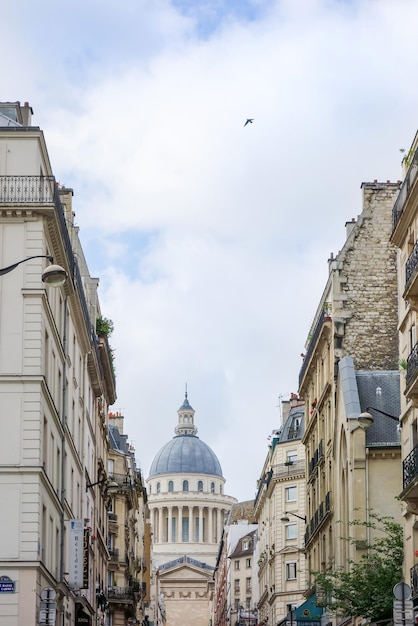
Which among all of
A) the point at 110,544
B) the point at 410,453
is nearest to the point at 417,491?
the point at 410,453

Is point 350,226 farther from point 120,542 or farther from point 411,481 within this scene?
point 120,542

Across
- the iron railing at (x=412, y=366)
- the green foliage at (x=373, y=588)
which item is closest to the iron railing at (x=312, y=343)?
the green foliage at (x=373, y=588)

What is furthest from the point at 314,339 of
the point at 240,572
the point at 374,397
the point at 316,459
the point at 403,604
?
the point at 240,572

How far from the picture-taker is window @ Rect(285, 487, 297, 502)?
85.4 metres

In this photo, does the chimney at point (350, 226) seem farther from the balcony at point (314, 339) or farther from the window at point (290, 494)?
the window at point (290, 494)

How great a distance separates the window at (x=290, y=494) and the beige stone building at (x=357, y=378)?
2376 cm

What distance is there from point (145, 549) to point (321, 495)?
6910 cm

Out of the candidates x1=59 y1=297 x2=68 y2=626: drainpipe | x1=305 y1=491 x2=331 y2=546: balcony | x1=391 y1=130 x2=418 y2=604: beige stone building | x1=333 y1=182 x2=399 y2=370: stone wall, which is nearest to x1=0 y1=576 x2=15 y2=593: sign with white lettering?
x1=59 y1=297 x2=68 y2=626: drainpipe

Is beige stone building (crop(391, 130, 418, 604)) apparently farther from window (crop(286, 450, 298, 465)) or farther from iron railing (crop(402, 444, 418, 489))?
window (crop(286, 450, 298, 465))

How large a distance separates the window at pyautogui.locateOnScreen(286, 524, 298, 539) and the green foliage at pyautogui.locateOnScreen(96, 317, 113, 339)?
28199mm

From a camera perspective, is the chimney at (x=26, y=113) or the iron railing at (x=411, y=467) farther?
the chimney at (x=26, y=113)

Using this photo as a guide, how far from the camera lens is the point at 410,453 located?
3388cm

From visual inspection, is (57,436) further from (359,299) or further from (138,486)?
(138,486)

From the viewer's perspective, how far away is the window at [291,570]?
84125mm
